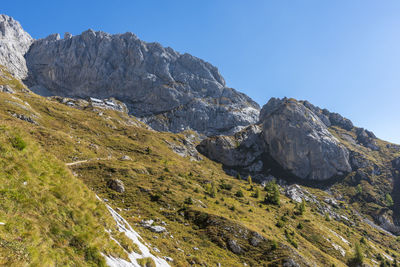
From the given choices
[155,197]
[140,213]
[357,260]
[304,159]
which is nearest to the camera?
[140,213]

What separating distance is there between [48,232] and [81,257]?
2.01 m

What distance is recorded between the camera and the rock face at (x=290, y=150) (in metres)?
172

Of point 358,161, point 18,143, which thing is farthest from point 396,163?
point 18,143

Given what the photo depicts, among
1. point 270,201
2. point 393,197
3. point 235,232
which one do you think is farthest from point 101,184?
point 393,197

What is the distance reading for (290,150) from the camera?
180m

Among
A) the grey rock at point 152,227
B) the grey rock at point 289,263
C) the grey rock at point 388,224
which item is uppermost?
the grey rock at point 388,224

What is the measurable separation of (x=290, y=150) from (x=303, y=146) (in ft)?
37.2

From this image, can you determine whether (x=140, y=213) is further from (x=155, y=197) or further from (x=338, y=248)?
(x=338, y=248)

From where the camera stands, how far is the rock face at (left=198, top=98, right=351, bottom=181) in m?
172

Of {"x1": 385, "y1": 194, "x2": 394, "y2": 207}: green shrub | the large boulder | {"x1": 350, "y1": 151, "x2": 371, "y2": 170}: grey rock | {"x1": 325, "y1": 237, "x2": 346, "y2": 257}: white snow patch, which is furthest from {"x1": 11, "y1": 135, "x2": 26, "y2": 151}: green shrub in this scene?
{"x1": 350, "y1": 151, "x2": 371, "y2": 170}: grey rock

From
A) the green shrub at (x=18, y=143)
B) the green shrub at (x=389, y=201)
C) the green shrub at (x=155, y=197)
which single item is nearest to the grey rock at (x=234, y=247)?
the green shrub at (x=155, y=197)

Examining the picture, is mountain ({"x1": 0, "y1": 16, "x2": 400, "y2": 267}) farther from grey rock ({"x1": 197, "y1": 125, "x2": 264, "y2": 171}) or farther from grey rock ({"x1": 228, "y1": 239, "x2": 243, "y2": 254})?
grey rock ({"x1": 197, "y1": 125, "x2": 264, "y2": 171})

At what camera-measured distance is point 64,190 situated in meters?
13.3

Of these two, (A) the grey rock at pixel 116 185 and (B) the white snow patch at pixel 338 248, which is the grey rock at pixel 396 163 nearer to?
(B) the white snow patch at pixel 338 248
